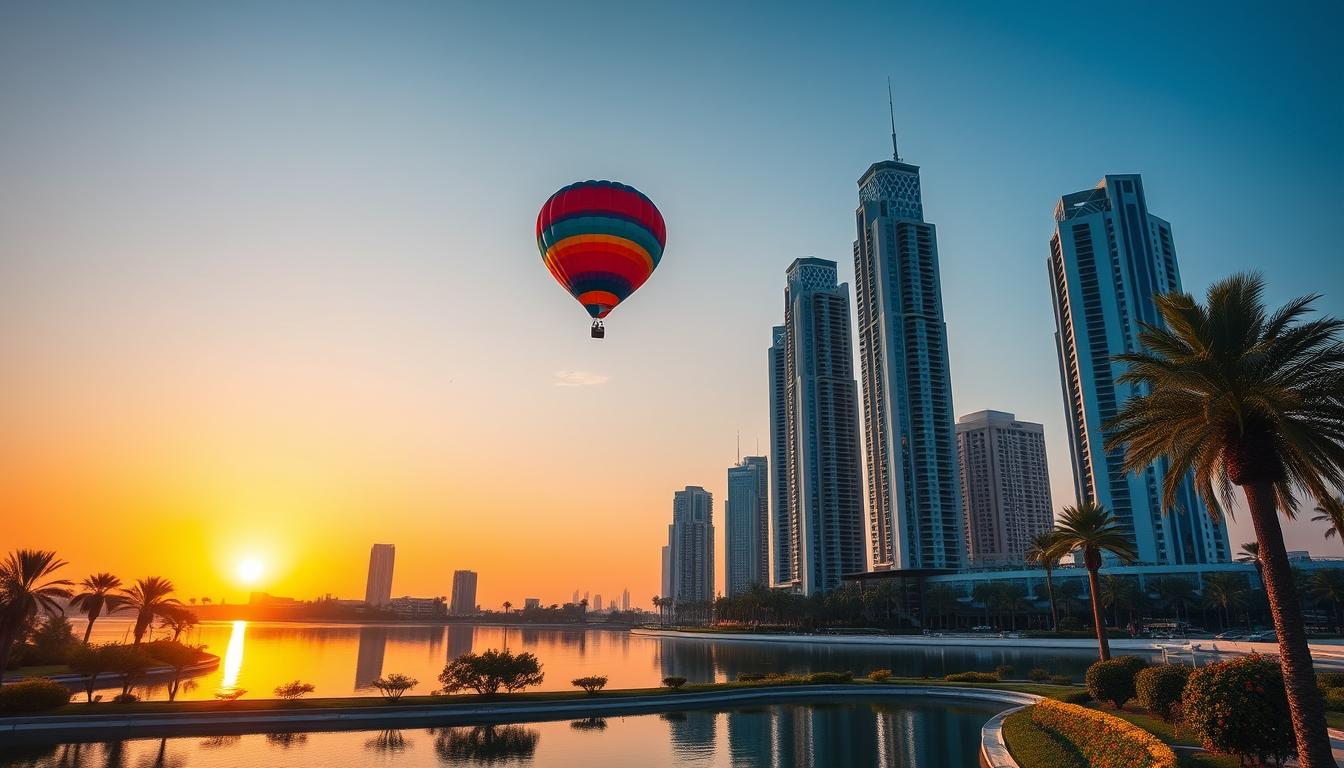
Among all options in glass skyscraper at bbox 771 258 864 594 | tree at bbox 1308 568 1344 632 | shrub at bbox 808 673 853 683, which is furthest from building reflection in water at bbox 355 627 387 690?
glass skyscraper at bbox 771 258 864 594

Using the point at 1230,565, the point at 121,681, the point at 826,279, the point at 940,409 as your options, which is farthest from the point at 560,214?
the point at 826,279

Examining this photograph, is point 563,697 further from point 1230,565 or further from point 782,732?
point 1230,565

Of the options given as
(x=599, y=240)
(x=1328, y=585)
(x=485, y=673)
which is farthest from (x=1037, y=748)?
(x=1328, y=585)

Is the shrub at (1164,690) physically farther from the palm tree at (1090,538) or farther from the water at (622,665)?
the water at (622,665)

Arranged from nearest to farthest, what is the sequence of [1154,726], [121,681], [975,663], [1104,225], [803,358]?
[1154,726] < [121,681] < [975,663] < [1104,225] < [803,358]

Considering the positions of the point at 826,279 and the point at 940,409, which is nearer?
the point at 940,409

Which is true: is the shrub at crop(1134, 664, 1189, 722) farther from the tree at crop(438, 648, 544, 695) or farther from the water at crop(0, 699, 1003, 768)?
the tree at crop(438, 648, 544, 695)
